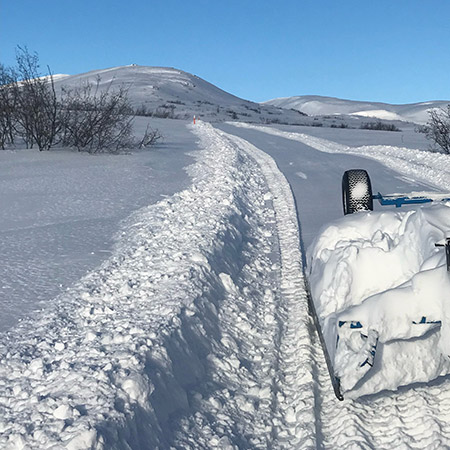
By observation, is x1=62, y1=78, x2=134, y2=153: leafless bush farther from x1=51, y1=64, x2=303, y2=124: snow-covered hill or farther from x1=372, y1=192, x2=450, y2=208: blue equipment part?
x1=51, y1=64, x2=303, y2=124: snow-covered hill

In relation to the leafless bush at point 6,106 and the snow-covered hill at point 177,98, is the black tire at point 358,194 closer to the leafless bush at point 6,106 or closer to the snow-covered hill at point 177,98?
the leafless bush at point 6,106

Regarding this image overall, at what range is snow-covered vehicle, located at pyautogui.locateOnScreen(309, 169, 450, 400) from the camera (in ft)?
12.0

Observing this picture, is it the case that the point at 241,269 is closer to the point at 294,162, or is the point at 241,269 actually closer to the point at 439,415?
the point at 439,415

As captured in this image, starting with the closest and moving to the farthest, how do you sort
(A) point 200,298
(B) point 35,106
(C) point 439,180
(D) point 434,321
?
(D) point 434,321 < (A) point 200,298 < (C) point 439,180 < (B) point 35,106

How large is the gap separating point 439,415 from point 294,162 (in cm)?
1347

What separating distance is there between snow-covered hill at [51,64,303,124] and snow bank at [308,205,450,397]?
45685 millimetres

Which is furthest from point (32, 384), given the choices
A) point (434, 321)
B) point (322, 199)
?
point (322, 199)

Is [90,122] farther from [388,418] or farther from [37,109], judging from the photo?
[388,418]

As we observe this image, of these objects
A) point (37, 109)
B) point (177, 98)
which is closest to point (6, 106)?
point (37, 109)

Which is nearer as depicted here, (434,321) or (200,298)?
(434,321)

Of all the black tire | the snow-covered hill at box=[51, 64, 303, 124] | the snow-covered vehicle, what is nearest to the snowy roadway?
the snow-covered vehicle

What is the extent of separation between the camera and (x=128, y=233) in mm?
7680

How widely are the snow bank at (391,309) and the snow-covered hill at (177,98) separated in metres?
45.7

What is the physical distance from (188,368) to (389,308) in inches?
55.3
